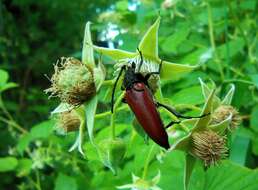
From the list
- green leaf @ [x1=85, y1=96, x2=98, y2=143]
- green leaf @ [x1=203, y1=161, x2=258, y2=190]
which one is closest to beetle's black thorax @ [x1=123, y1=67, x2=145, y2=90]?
green leaf @ [x1=85, y1=96, x2=98, y2=143]

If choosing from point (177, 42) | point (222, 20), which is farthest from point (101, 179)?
point (222, 20)

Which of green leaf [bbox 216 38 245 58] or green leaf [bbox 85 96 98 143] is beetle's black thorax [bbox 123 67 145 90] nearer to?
green leaf [bbox 85 96 98 143]

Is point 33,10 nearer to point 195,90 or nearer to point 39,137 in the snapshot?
point 39,137

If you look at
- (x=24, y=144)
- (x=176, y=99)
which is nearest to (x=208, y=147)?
(x=176, y=99)

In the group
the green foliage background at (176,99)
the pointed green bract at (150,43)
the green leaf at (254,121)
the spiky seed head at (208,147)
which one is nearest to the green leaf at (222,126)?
the spiky seed head at (208,147)

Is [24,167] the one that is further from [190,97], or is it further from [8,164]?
[190,97]

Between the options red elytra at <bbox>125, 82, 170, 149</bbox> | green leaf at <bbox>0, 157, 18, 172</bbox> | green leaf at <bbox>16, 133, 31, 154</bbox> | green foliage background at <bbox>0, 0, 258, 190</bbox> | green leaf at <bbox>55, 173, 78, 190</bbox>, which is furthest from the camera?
green leaf at <bbox>0, 157, 18, 172</bbox>
